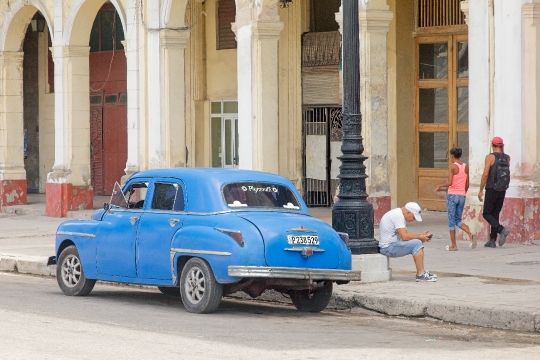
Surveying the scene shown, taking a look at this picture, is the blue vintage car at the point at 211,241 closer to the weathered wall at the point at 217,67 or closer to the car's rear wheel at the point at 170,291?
the car's rear wheel at the point at 170,291

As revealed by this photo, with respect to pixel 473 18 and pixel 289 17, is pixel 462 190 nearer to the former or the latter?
pixel 473 18

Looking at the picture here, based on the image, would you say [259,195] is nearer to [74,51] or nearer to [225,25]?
[74,51]

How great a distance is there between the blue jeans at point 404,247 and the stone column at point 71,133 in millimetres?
13627

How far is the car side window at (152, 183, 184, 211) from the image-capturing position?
1172 cm

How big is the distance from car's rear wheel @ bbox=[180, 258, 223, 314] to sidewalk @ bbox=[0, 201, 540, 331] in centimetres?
169

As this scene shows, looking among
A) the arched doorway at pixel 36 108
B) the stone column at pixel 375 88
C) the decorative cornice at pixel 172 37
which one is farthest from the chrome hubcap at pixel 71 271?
the arched doorway at pixel 36 108

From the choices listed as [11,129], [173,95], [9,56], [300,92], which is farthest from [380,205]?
[9,56]

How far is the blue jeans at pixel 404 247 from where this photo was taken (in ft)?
42.4

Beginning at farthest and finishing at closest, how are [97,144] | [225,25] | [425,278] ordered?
[97,144], [225,25], [425,278]

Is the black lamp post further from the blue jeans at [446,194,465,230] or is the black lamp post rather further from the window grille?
the window grille

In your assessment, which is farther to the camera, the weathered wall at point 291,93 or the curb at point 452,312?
the weathered wall at point 291,93

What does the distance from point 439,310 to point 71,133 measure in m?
15.8

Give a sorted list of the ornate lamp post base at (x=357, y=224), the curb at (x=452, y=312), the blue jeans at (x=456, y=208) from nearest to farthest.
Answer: the curb at (x=452, y=312) < the ornate lamp post base at (x=357, y=224) < the blue jeans at (x=456, y=208)

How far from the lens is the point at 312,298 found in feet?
38.9
